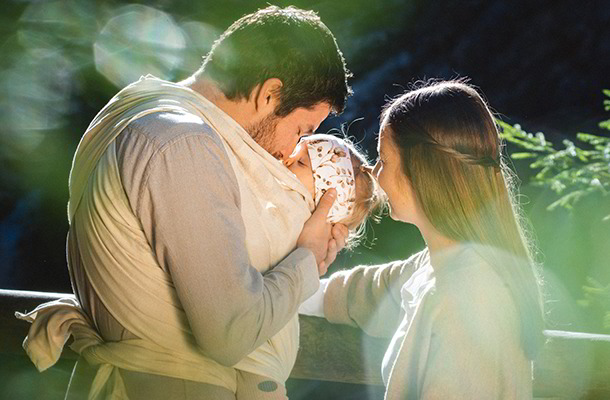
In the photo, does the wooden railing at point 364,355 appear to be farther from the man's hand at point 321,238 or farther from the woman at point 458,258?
the man's hand at point 321,238

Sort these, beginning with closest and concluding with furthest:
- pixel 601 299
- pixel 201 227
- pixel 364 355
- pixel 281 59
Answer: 1. pixel 201 227
2. pixel 281 59
3. pixel 364 355
4. pixel 601 299

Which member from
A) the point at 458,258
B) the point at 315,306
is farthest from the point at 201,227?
the point at 315,306

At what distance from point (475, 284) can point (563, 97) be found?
12.2 feet

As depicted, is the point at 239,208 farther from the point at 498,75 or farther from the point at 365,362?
the point at 498,75

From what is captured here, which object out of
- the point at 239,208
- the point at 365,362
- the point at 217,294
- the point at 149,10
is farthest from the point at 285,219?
the point at 149,10

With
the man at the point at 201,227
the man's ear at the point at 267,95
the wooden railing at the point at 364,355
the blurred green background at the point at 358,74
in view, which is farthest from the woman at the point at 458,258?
the blurred green background at the point at 358,74

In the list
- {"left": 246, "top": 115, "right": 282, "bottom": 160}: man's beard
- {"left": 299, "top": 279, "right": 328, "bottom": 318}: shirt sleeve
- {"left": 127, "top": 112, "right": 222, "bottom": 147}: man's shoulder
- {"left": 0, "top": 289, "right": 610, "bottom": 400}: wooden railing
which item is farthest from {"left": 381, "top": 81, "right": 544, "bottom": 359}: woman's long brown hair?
{"left": 127, "top": 112, "right": 222, "bottom": 147}: man's shoulder

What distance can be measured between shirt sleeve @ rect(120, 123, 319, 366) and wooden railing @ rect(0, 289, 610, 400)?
67cm

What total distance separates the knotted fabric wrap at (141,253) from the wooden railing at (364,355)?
0.33 m

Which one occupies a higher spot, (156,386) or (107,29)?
(107,29)

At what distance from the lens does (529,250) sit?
2.34 m

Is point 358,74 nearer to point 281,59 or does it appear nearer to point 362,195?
point 362,195

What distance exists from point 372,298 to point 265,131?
65cm

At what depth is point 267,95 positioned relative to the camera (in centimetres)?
217
